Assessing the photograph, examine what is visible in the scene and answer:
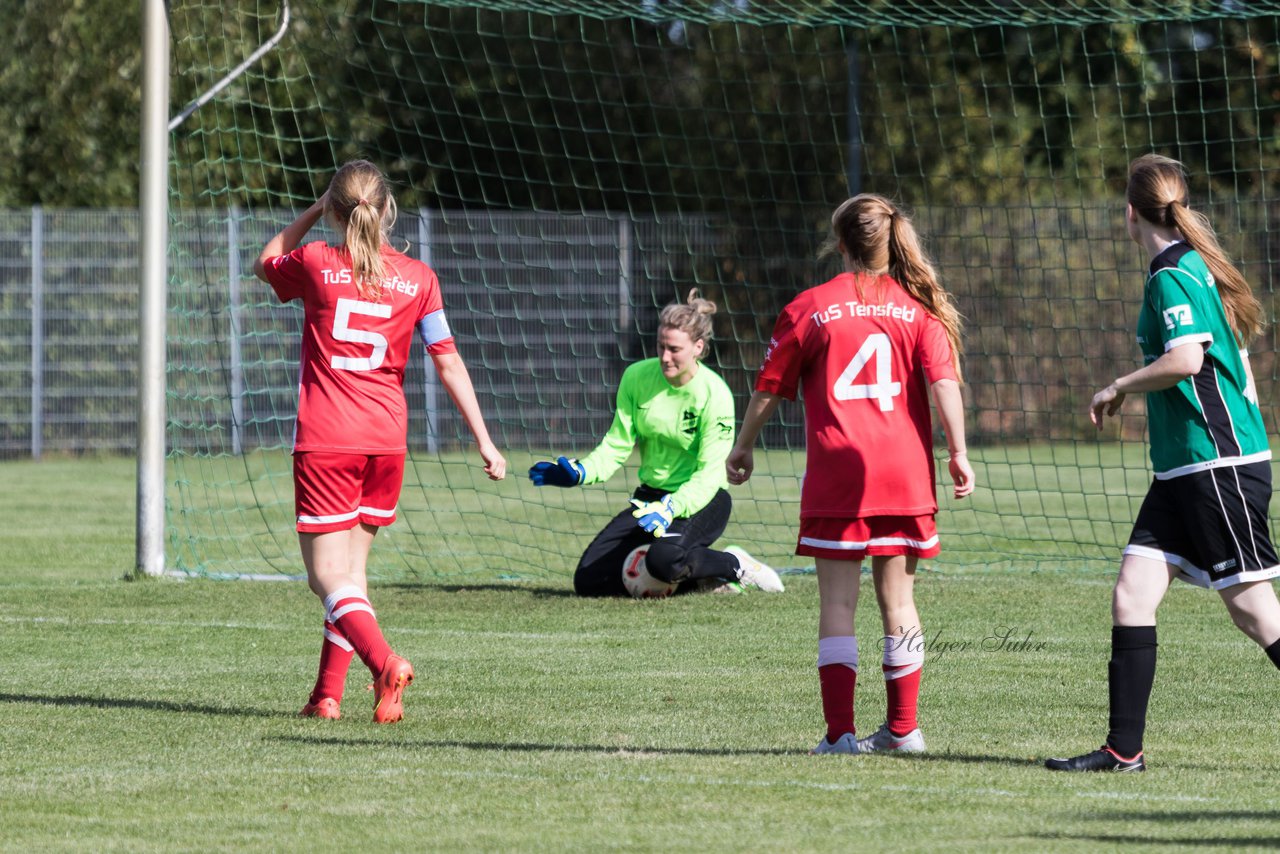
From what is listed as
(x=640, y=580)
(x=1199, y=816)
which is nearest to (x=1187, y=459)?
(x=1199, y=816)

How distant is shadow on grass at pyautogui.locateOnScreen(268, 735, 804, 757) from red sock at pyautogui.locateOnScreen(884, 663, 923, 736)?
31 cm

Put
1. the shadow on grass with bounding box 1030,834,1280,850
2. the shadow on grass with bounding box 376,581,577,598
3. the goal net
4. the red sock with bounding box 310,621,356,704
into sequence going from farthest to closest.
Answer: the goal net
the shadow on grass with bounding box 376,581,577,598
the red sock with bounding box 310,621,356,704
the shadow on grass with bounding box 1030,834,1280,850

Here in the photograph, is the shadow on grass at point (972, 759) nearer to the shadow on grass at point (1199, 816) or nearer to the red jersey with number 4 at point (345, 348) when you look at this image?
the shadow on grass at point (1199, 816)

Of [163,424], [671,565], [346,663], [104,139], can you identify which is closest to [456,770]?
[346,663]

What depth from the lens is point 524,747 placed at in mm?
5551

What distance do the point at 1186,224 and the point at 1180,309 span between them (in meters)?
0.30

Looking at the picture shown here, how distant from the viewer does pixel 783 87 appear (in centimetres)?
2433

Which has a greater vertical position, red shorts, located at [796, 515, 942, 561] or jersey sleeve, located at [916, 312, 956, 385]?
jersey sleeve, located at [916, 312, 956, 385]

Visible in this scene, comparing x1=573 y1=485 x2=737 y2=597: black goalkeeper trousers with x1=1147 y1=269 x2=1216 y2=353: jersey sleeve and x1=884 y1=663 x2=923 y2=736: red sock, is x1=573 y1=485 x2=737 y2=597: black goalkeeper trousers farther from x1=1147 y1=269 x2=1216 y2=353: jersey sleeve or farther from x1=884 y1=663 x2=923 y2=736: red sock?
x1=1147 y1=269 x2=1216 y2=353: jersey sleeve

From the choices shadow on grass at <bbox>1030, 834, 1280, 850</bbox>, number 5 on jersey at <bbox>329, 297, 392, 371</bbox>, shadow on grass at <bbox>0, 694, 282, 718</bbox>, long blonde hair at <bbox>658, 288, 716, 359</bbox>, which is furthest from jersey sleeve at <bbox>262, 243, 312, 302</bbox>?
shadow on grass at <bbox>1030, 834, 1280, 850</bbox>

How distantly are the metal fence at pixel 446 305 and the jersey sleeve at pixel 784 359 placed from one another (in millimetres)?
13798

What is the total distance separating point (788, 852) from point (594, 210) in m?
20.8

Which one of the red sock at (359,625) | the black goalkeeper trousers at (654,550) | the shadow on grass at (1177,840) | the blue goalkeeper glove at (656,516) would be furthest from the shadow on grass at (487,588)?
the shadow on grass at (1177,840)

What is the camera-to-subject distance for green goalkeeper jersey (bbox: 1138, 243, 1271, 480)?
5.03 meters
